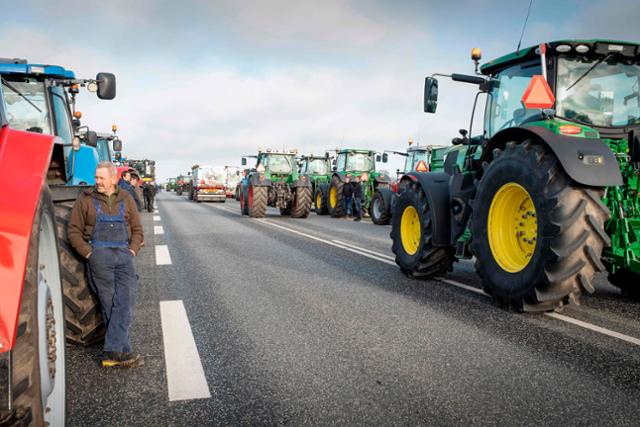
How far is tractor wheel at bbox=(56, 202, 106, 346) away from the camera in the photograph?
141 inches

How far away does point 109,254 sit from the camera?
3.60m

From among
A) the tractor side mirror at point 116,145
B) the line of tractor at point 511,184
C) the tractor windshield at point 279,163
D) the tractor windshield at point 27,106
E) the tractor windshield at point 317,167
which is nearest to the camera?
the line of tractor at point 511,184

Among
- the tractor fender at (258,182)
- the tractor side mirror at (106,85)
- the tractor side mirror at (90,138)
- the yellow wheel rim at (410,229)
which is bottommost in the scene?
the yellow wheel rim at (410,229)

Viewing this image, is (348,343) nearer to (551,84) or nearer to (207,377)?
(207,377)

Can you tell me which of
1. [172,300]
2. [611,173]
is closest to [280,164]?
[172,300]

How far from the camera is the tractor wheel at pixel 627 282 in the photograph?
220 inches

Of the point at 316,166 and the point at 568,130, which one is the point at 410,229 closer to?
the point at 568,130

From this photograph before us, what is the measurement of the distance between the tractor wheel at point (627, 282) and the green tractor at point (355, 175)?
13495 millimetres

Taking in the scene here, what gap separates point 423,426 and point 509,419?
475mm

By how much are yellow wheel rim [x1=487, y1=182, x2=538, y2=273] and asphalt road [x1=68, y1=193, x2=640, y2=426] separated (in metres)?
0.54

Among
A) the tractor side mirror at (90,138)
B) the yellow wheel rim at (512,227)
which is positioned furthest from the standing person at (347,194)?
the yellow wheel rim at (512,227)

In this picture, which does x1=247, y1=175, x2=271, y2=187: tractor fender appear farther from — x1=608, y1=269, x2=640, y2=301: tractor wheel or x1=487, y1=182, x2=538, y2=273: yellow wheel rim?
x1=608, y1=269, x2=640, y2=301: tractor wheel

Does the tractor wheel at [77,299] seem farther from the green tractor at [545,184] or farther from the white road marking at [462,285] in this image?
the white road marking at [462,285]

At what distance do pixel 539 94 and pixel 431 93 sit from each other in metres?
1.25
